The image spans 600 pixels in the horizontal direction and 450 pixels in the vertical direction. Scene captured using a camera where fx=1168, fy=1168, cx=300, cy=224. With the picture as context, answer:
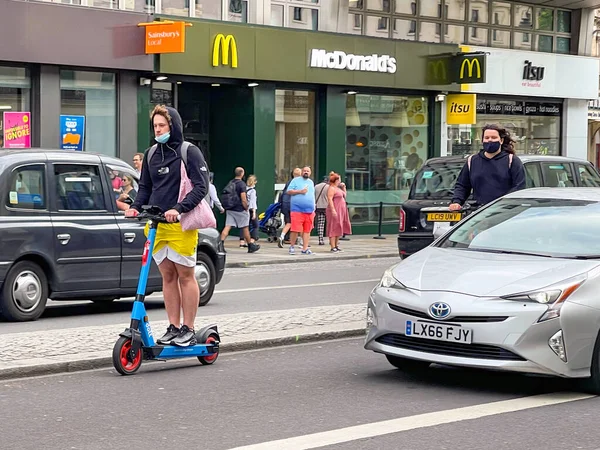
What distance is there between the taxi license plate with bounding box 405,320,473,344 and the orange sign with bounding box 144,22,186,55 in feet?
54.7

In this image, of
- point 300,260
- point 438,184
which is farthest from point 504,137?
point 300,260

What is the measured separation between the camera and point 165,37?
2384cm

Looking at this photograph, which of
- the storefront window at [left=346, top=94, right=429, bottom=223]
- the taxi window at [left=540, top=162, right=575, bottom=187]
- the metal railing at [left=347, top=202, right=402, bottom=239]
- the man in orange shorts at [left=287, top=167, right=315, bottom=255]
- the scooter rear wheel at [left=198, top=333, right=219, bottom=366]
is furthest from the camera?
the storefront window at [left=346, top=94, right=429, bottom=223]

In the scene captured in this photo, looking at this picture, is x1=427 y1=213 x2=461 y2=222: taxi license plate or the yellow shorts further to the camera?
x1=427 y1=213 x2=461 y2=222: taxi license plate

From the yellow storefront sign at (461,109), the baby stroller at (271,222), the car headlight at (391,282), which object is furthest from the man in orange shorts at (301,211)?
the car headlight at (391,282)

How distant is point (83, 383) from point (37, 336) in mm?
2011

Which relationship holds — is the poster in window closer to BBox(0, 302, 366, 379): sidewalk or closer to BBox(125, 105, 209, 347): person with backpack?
BBox(0, 302, 366, 379): sidewalk

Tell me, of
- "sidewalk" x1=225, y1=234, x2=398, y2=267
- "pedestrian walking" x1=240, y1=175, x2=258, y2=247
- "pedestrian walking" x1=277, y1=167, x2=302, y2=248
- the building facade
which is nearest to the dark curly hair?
"sidewalk" x1=225, y1=234, x2=398, y2=267

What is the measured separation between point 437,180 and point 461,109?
15330mm

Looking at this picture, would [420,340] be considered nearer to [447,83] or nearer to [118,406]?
[118,406]

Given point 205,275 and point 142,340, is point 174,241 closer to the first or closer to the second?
point 142,340

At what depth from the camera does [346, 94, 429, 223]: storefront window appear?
2944 centimetres

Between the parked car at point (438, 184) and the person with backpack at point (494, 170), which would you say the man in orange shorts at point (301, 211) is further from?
the person with backpack at point (494, 170)

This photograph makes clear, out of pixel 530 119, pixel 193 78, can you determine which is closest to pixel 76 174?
pixel 193 78
